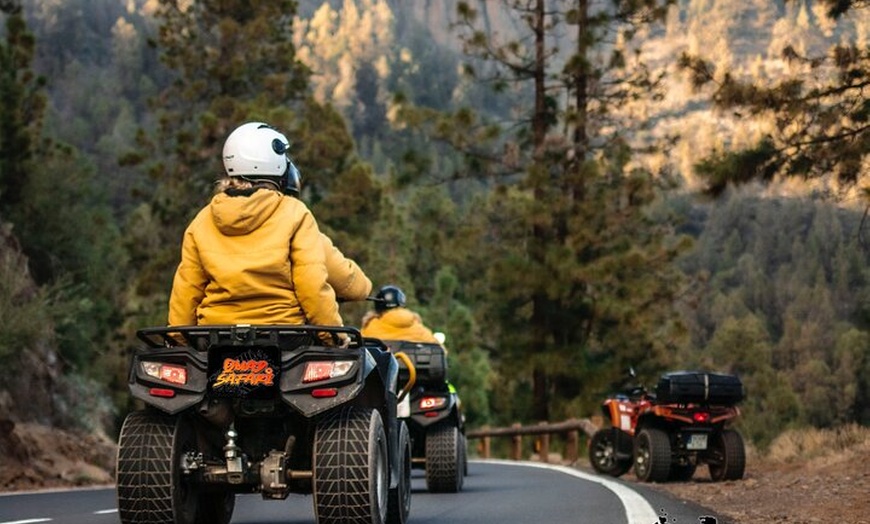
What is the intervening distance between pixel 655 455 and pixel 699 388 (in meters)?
0.95

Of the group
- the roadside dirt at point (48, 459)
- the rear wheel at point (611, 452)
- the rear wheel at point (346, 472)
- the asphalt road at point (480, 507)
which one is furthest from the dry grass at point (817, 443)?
the rear wheel at point (346, 472)

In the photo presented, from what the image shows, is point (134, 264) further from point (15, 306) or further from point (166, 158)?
point (15, 306)

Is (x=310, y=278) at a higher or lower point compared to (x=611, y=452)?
higher

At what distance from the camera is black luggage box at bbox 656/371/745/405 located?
61.8ft

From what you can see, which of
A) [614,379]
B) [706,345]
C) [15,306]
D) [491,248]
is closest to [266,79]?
[491,248]

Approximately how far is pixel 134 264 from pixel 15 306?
28227mm

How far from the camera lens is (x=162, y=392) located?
7.88 meters

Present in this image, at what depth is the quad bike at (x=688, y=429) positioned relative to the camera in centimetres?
1894

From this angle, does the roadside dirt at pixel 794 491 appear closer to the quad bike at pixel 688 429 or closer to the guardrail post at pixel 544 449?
the quad bike at pixel 688 429

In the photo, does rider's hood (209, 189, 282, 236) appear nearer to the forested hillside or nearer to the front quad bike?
the front quad bike

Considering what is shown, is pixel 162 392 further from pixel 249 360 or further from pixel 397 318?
pixel 397 318

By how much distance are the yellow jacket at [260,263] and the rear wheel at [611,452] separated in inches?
509

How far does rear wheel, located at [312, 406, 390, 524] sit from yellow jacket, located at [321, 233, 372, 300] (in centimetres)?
89

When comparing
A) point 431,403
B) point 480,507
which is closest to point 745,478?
point 431,403
